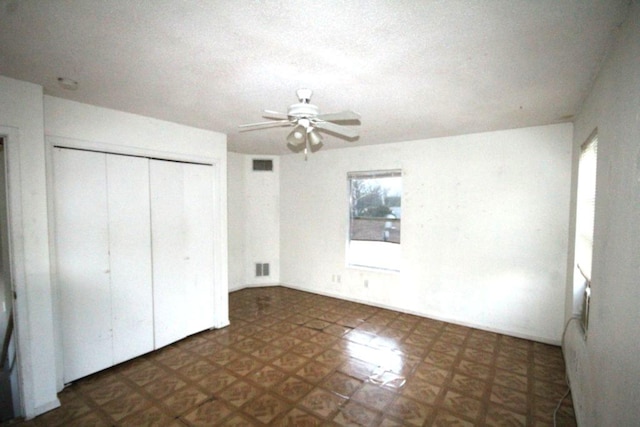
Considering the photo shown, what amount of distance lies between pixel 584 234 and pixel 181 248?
416 cm

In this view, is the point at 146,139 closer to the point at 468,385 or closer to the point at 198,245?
the point at 198,245

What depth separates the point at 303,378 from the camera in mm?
2715

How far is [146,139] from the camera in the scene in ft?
10.1

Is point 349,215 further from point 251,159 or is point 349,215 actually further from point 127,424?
point 127,424

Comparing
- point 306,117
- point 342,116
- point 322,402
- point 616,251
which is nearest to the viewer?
point 616,251

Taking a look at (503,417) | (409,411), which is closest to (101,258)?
(409,411)

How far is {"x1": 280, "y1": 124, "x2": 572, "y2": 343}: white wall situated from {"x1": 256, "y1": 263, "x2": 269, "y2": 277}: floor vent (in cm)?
132

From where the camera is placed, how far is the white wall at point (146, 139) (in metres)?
2.54

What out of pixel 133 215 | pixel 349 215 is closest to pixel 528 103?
pixel 349 215

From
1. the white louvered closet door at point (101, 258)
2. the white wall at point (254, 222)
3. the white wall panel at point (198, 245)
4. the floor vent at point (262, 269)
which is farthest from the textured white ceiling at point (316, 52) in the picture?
the floor vent at point (262, 269)

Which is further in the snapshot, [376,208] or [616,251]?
[376,208]

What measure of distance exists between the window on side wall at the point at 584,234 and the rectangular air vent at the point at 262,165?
4.51 metres

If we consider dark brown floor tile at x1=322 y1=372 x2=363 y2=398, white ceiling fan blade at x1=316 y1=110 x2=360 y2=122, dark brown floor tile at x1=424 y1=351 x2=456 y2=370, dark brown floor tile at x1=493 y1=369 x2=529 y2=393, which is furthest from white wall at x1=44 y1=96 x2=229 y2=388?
dark brown floor tile at x1=493 y1=369 x2=529 y2=393

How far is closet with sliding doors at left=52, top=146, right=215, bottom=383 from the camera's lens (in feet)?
8.59
